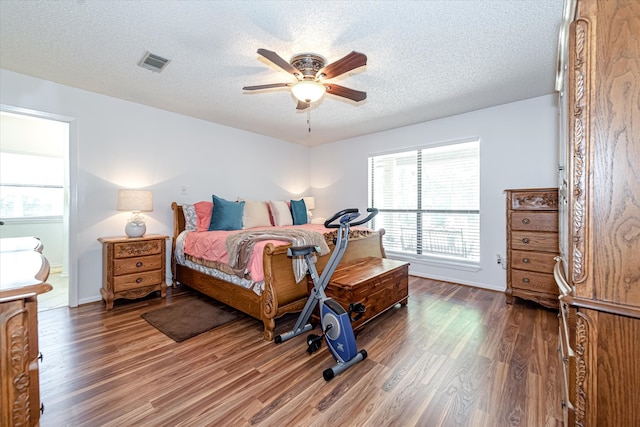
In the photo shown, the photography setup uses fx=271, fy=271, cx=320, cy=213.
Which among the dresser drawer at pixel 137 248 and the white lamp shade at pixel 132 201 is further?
the white lamp shade at pixel 132 201

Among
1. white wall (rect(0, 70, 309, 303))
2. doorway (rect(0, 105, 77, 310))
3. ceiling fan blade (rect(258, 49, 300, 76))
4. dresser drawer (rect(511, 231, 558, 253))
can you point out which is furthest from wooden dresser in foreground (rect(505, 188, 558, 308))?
doorway (rect(0, 105, 77, 310))

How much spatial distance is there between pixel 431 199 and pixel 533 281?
174 centimetres

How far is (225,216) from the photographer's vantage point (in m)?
3.66

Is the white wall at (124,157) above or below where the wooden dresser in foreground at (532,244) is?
above

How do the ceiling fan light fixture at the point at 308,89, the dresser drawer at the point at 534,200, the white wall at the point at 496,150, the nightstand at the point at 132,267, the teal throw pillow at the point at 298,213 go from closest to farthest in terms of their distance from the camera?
the ceiling fan light fixture at the point at 308,89 → the dresser drawer at the point at 534,200 → the nightstand at the point at 132,267 → the white wall at the point at 496,150 → the teal throw pillow at the point at 298,213

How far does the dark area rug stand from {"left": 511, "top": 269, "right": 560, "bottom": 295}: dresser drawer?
121 inches

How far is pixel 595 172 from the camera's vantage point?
0.82 metres

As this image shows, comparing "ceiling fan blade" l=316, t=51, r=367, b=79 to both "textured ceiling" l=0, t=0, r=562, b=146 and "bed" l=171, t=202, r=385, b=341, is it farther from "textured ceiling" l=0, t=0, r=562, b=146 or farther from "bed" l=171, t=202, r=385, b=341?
"bed" l=171, t=202, r=385, b=341

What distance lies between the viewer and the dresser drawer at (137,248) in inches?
120

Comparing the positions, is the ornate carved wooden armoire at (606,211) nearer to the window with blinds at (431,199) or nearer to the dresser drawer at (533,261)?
the dresser drawer at (533,261)

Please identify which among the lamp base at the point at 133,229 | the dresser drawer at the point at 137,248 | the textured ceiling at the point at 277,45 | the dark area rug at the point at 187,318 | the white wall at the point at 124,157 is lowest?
the dark area rug at the point at 187,318

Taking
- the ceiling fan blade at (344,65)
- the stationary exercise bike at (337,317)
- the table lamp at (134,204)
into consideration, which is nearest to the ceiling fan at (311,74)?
the ceiling fan blade at (344,65)

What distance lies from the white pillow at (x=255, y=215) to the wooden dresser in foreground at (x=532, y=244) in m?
3.20

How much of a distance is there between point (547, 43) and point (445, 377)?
8.84 feet
